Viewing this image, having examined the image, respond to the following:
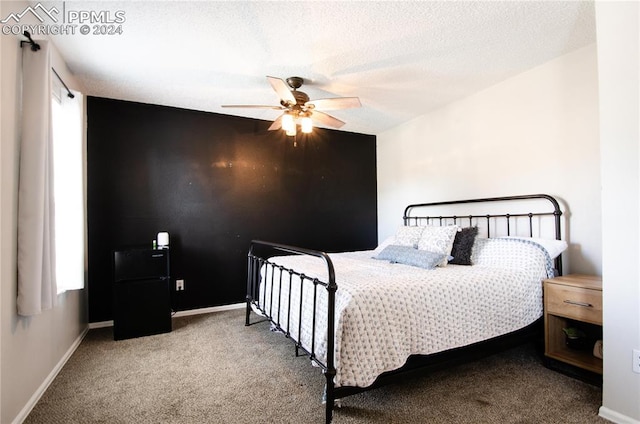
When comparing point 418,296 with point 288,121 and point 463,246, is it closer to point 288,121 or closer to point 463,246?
point 463,246

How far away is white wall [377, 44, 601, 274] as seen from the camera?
8.22 ft

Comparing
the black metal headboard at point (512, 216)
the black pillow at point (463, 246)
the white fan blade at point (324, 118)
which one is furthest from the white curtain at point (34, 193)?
the black metal headboard at point (512, 216)

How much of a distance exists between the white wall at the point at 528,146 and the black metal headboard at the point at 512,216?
84mm

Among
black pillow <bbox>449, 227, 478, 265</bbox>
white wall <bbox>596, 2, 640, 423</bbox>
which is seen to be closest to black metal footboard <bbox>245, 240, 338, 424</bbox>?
black pillow <bbox>449, 227, 478, 265</bbox>

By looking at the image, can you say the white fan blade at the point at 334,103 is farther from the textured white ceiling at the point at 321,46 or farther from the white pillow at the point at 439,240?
the white pillow at the point at 439,240

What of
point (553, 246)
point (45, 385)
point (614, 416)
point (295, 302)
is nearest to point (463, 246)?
point (553, 246)

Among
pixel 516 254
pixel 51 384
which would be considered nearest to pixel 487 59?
pixel 516 254

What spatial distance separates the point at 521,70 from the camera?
2.87 m

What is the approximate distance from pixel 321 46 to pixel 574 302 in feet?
8.39

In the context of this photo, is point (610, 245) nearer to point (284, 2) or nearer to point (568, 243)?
point (568, 243)

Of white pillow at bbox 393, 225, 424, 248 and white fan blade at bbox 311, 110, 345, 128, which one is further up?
white fan blade at bbox 311, 110, 345, 128

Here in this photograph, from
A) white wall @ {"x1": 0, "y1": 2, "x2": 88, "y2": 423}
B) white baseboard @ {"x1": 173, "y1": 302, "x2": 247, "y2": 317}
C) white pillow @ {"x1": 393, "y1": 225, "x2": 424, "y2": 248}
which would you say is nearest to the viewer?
white wall @ {"x1": 0, "y1": 2, "x2": 88, "y2": 423}

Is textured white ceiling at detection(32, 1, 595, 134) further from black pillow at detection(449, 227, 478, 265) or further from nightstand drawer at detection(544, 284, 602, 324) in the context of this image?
nightstand drawer at detection(544, 284, 602, 324)

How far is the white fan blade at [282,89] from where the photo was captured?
231 centimetres
